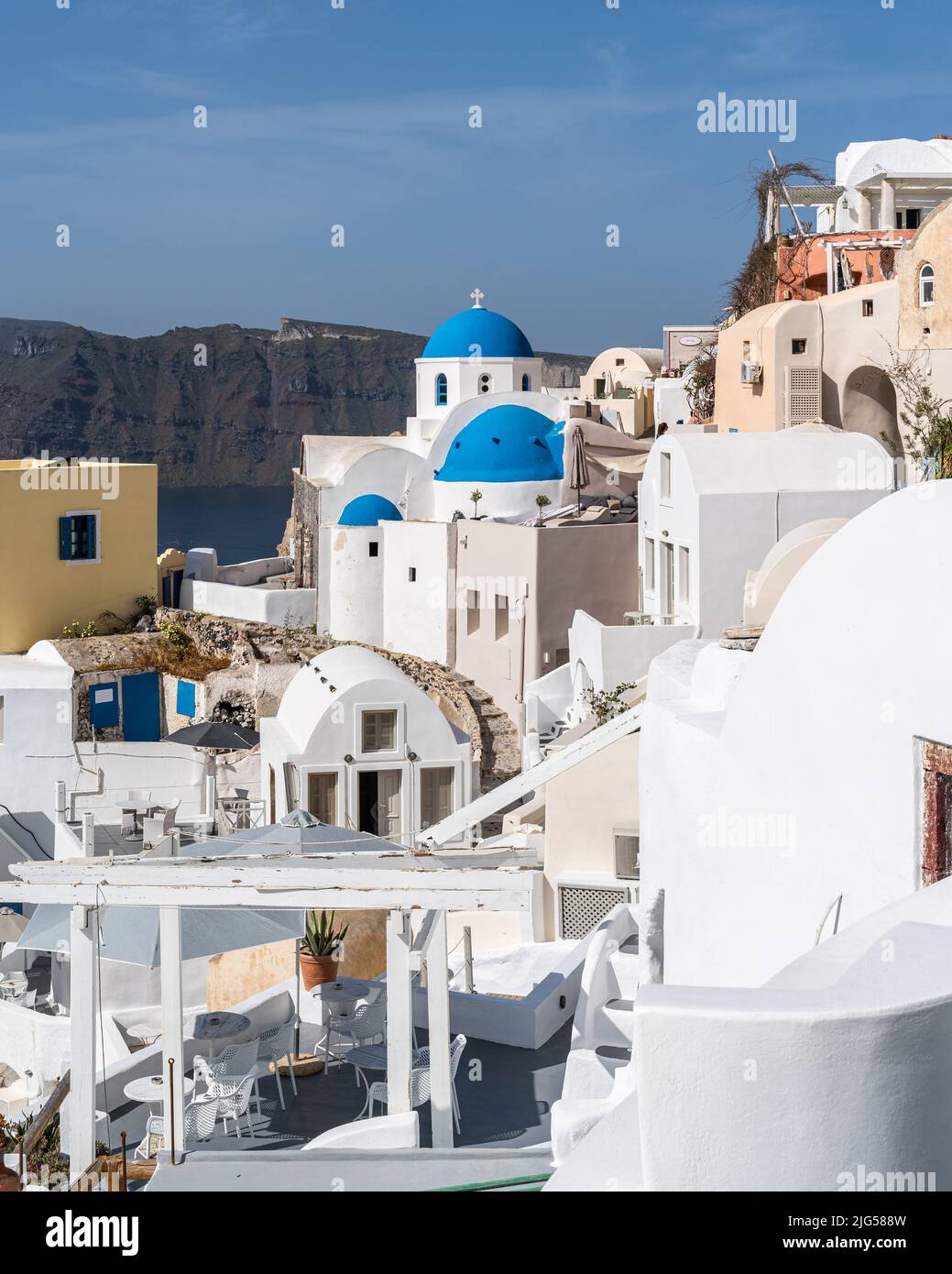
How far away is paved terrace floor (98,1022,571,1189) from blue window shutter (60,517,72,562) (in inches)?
758

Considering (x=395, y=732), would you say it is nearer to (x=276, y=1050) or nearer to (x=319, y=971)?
(x=319, y=971)

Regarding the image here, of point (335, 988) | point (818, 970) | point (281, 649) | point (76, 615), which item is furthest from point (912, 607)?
point (76, 615)

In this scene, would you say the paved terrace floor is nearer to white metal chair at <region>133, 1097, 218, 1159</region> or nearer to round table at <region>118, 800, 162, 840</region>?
white metal chair at <region>133, 1097, 218, 1159</region>

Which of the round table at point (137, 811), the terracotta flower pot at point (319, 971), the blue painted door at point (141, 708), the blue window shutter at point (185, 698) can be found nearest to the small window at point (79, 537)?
the blue painted door at point (141, 708)

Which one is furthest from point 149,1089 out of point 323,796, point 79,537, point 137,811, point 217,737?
point 79,537

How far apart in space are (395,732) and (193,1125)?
9665 millimetres

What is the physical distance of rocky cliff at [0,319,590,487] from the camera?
154 m

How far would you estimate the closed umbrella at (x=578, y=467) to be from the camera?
28.7 m

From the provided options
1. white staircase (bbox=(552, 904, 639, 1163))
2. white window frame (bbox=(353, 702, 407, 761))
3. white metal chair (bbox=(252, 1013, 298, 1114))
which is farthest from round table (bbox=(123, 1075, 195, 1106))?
white window frame (bbox=(353, 702, 407, 761))

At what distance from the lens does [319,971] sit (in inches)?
477

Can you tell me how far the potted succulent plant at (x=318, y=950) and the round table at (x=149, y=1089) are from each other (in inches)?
90.8

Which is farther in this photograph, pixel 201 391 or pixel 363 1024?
pixel 201 391
